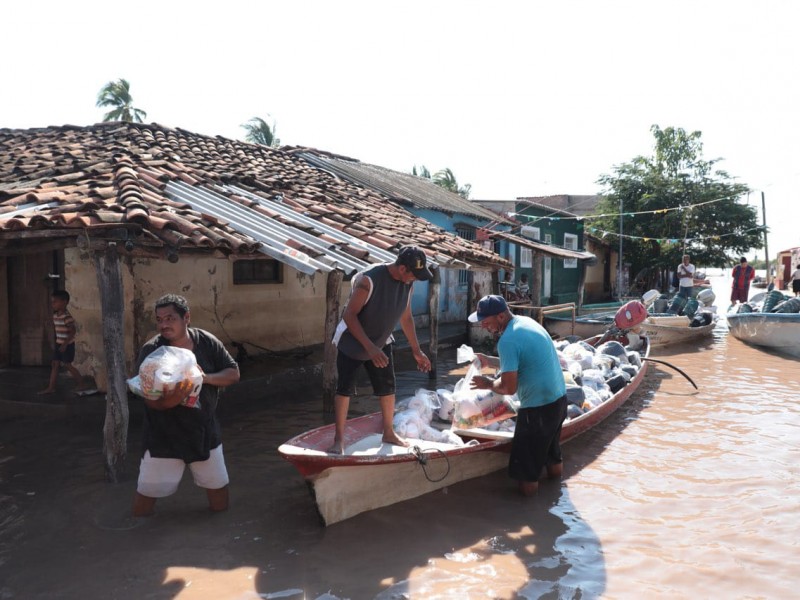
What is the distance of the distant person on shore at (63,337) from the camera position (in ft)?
23.9

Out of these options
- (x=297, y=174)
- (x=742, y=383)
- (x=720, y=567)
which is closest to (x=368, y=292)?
(x=720, y=567)

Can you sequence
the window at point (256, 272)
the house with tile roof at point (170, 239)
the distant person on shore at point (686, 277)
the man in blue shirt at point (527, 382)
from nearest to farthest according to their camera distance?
the man in blue shirt at point (527, 382) → the house with tile roof at point (170, 239) → the window at point (256, 272) → the distant person on shore at point (686, 277)

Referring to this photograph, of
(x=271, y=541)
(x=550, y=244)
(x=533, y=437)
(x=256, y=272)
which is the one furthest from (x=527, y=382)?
(x=550, y=244)

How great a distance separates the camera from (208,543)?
4.40m

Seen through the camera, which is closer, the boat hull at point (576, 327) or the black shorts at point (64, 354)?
the black shorts at point (64, 354)

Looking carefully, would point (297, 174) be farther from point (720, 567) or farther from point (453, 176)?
point (453, 176)

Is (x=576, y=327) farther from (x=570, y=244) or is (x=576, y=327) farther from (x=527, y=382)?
(x=570, y=244)

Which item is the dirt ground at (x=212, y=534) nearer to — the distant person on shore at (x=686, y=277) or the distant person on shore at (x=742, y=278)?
the distant person on shore at (x=686, y=277)

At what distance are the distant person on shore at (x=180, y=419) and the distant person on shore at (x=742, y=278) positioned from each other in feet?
59.8

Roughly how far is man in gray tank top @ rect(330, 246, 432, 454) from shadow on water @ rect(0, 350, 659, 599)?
0.80 meters

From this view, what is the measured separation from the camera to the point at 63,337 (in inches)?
287

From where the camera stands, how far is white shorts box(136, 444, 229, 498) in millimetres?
4289

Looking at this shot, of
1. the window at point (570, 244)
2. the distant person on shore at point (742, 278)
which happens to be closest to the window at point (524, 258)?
the window at point (570, 244)

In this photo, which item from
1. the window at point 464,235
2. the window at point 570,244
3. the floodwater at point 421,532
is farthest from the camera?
the window at point 570,244
